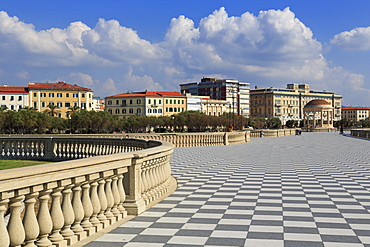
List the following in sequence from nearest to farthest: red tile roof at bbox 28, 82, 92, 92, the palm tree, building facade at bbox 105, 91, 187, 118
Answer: the palm tree < red tile roof at bbox 28, 82, 92, 92 < building facade at bbox 105, 91, 187, 118

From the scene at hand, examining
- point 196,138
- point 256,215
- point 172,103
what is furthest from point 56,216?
point 172,103

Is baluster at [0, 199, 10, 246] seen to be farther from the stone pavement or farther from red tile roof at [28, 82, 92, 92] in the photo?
red tile roof at [28, 82, 92, 92]

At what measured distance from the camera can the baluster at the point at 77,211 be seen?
226 inches

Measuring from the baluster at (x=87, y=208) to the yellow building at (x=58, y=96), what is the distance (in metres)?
110

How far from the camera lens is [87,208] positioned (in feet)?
19.7

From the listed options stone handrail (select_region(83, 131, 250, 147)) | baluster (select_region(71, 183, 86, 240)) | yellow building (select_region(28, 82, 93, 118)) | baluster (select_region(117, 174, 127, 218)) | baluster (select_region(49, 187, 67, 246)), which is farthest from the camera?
yellow building (select_region(28, 82, 93, 118))

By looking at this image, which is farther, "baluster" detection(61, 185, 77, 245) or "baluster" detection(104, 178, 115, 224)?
"baluster" detection(104, 178, 115, 224)

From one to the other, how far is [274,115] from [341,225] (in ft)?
608

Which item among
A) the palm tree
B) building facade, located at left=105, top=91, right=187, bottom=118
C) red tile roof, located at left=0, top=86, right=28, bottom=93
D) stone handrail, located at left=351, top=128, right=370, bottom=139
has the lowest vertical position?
stone handrail, located at left=351, top=128, right=370, bottom=139

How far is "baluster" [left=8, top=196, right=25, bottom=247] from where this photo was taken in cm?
450

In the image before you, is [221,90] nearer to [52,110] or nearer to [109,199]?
[52,110]

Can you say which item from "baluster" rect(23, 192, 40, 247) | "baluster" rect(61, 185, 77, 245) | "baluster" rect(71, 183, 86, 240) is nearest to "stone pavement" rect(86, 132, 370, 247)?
"baluster" rect(71, 183, 86, 240)

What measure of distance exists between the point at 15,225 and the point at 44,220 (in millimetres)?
507

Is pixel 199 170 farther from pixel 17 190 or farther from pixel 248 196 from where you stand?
pixel 17 190
